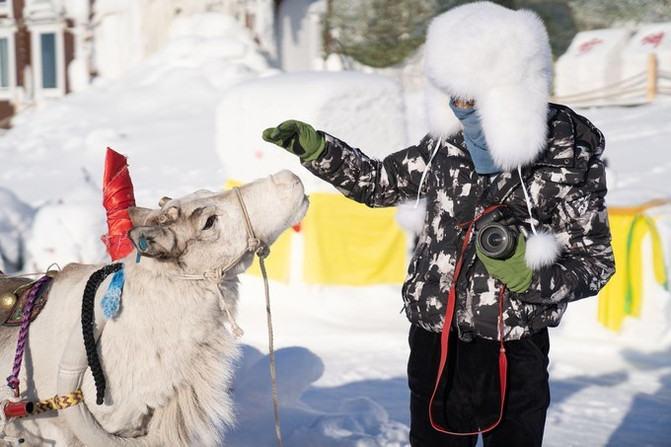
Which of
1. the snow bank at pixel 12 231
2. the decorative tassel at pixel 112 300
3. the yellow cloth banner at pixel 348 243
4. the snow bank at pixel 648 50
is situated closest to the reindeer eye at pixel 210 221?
the decorative tassel at pixel 112 300

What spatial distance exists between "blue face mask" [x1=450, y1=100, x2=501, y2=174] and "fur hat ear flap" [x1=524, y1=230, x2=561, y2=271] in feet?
0.91

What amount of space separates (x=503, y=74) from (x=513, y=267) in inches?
23.1

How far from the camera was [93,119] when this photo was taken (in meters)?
18.8

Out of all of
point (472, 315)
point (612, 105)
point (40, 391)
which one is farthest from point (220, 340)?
point (612, 105)

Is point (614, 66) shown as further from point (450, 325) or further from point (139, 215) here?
point (139, 215)

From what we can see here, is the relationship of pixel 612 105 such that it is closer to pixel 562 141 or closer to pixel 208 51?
pixel 208 51

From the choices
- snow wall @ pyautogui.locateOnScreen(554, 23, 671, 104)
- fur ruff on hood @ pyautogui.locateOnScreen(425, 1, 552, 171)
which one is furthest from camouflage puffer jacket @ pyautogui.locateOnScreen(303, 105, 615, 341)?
snow wall @ pyautogui.locateOnScreen(554, 23, 671, 104)

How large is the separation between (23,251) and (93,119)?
1173 cm

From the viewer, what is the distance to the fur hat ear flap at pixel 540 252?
2389 mm

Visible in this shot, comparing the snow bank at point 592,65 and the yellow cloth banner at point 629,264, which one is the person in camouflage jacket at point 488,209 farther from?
the snow bank at point 592,65

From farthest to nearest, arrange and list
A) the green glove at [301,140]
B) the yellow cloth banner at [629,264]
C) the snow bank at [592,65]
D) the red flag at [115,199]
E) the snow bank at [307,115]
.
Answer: the snow bank at [592,65] < the snow bank at [307,115] < the yellow cloth banner at [629,264] < the red flag at [115,199] < the green glove at [301,140]

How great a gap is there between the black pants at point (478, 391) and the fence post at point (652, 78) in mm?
15599

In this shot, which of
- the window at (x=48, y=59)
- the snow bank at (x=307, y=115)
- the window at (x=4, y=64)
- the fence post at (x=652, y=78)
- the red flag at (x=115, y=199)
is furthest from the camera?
the window at (x=4, y=64)

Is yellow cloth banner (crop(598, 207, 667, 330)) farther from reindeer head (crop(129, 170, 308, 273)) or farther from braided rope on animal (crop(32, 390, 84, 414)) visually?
braided rope on animal (crop(32, 390, 84, 414))
